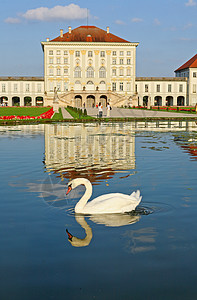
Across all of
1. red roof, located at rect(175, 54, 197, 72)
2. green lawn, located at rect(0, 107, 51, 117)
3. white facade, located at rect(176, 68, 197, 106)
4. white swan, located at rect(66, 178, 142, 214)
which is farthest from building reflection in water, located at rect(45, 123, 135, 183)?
red roof, located at rect(175, 54, 197, 72)

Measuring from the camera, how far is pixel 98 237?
553 centimetres

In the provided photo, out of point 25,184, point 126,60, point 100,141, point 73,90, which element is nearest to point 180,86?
point 126,60

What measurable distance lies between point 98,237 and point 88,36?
95.7 m

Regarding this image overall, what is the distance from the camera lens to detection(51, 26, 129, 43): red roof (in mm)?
96312

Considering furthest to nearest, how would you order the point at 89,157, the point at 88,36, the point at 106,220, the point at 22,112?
the point at 88,36
the point at 22,112
the point at 89,157
the point at 106,220

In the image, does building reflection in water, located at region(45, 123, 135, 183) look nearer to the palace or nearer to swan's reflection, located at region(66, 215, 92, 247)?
swan's reflection, located at region(66, 215, 92, 247)

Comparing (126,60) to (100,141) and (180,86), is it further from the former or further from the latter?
(100,141)

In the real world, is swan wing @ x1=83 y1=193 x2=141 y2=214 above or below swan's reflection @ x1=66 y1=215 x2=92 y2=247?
above

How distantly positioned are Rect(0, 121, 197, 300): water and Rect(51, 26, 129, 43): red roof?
292 feet

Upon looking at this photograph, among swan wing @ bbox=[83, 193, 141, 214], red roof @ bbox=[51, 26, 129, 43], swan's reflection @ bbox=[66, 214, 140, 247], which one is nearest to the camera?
swan's reflection @ bbox=[66, 214, 140, 247]

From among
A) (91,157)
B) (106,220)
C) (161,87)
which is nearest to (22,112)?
(91,157)

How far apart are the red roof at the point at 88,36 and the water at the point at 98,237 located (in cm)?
8914

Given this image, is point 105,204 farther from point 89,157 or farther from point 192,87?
point 192,87

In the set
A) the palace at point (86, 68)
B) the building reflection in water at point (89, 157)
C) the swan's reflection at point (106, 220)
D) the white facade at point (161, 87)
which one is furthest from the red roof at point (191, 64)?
the swan's reflection at point (106, 220)
